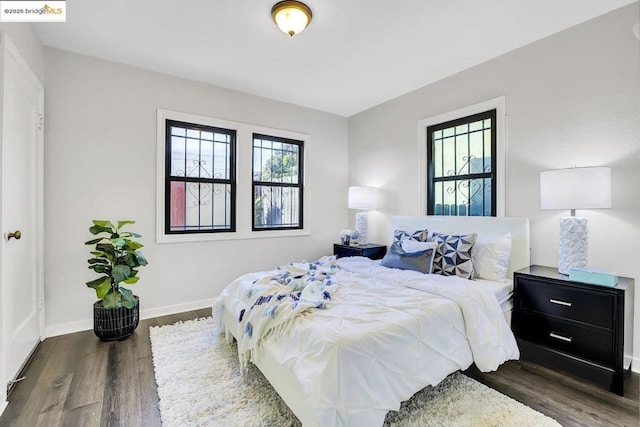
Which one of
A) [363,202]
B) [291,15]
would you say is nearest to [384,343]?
[291,15]

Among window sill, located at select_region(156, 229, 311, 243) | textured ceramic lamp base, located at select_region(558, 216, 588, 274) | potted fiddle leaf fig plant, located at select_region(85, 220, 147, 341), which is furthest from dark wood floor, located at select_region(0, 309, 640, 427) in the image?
window sill, located at select_region(156, 229, 311, 243)

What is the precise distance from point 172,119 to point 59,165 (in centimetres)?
115

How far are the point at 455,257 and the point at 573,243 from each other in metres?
0.84

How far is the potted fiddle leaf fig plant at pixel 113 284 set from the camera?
2.60 m

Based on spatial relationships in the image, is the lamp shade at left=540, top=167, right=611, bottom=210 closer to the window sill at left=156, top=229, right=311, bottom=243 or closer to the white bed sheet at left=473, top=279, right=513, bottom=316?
the white bed sheet at left=473, top=279, right=513, bottom=316

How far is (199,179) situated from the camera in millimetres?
3580

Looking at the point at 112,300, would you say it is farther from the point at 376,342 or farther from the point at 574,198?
the point at 574,198

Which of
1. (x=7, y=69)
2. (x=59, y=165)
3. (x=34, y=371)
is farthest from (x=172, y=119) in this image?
(x=34, y=371)

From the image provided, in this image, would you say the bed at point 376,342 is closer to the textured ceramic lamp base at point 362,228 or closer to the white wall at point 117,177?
the white wall at point 117,177

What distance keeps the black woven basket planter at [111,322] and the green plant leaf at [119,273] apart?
30 centimetres

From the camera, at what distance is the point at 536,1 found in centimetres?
216

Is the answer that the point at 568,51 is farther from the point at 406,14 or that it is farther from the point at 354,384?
the point at 354,384

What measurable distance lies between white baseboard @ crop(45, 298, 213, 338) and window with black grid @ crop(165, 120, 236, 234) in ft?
2.80

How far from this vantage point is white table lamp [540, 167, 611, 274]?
6.87 ft
